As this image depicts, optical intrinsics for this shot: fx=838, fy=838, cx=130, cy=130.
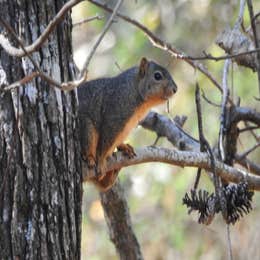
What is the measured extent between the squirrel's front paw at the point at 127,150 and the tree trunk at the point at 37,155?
0.69 m

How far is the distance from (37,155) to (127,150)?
107 cm

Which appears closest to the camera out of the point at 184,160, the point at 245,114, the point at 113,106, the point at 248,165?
the point at 184,160

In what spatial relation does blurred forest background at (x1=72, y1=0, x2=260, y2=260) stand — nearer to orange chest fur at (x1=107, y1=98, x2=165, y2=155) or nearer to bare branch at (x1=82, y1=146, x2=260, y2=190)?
orange chest fur at (x1=107, y1=98, x2=165, y2=155)

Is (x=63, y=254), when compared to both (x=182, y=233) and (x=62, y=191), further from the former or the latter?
(x=182, y=233)

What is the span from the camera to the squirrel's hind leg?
157 inches

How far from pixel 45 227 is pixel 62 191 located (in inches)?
6.3

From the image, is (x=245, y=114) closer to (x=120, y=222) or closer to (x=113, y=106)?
(x=113, y=106)

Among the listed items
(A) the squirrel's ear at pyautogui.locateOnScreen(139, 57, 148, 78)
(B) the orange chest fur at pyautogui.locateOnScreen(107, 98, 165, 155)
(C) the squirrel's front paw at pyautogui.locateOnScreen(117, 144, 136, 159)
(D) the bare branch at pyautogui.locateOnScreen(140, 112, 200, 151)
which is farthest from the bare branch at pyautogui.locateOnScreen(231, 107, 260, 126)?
(A) the squirrel's ear at pyautogui.locateOnScreen(139, 57, 148, 78)

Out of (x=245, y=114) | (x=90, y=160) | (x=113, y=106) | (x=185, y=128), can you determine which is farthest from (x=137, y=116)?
(x=185, y=128)

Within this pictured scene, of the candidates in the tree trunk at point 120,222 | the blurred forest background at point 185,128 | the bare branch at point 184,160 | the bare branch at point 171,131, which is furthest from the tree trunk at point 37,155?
the blurred forest background at point 185,128

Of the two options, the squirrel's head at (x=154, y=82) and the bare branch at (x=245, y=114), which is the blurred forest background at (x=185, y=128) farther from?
the bare branch at (x=245, y=114)

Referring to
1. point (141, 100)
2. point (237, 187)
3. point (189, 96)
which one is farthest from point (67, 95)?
point (189, 96)

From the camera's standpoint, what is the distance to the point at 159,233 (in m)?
7.49

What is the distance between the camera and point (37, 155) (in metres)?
3.02
